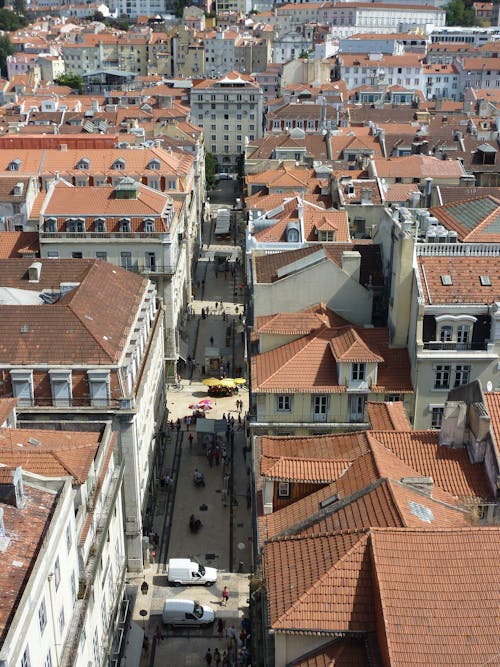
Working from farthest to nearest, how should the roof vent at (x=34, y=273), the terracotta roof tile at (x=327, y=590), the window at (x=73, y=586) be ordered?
1. the roof vent at (x=34, y=273)
2. the window at (x=73, y=586)
3. the terracotta roof tile at (x=327, y=590)

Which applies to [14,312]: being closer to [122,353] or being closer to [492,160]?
[122,353]

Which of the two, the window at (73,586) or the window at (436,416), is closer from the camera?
the window at (73,586)

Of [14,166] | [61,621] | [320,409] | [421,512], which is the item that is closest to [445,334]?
[320,409]

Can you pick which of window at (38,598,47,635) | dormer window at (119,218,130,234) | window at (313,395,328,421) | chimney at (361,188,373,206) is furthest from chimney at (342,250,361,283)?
window at (38,598,47,635)

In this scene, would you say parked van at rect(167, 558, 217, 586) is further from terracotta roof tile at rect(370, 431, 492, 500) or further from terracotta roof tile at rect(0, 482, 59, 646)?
terracotta roof tile at rect(0, 482, 59, 646)

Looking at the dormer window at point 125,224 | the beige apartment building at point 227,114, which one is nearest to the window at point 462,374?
the dormer window at point 125,224

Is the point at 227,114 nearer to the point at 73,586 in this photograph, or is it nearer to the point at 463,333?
the point at 463,333

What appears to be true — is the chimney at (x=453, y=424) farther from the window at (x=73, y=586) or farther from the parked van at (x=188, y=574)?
the window at (x=73, y=586)
